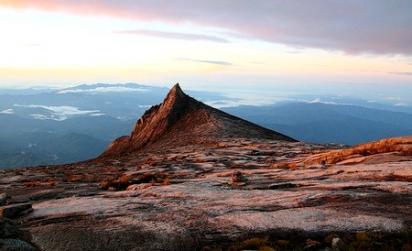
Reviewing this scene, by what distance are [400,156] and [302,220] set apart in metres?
16.6

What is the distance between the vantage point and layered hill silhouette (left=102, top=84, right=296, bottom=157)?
83625 mm

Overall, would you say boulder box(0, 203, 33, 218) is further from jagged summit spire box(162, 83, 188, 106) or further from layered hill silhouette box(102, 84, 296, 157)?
jagged summit spire box(162, 83, 188, 106)

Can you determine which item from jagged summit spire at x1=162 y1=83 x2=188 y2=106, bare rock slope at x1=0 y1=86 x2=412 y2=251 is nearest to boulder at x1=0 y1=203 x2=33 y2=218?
bare rock slope at x1=0 y1=86 x2=412 y2=251

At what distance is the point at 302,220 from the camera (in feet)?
73.1

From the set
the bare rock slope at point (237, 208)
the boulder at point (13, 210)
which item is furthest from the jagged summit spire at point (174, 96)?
the boulder at point (13, 210)

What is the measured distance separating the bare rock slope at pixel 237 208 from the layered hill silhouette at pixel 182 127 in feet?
123

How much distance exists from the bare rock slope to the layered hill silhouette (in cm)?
3764

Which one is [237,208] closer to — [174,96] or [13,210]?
[13,210]

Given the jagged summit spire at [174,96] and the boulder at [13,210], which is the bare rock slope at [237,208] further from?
the jagged summit spire at [174,96]

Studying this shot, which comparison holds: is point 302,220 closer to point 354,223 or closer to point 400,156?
point 354,223

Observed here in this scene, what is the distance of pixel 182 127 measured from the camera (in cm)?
9344

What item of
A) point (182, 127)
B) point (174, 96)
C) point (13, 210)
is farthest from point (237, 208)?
point (174, 96)

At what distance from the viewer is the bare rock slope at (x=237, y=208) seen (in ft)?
67.3

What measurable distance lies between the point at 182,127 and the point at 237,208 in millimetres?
68667
